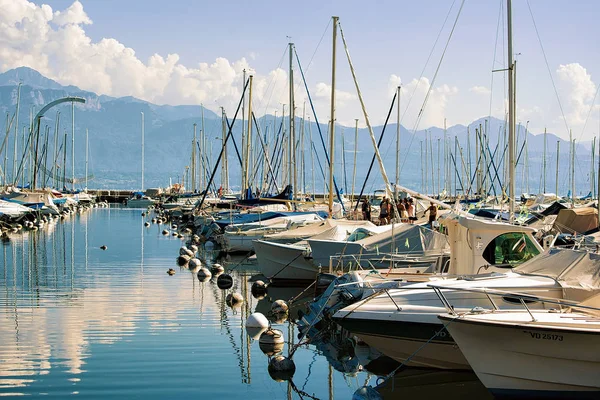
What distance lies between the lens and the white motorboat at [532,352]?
44.7 ft

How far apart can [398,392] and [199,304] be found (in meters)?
11.8

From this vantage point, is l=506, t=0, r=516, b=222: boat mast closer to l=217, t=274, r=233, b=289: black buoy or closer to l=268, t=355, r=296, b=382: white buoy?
l=268, t=355, r=296, b=382: white buoy

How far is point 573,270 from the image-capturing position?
1675 cm

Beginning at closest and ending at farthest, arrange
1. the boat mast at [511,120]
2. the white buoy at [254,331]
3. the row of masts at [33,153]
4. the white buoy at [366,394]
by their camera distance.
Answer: the white buoy at [366,394], the white buoy at [254,331], the boat mast at [511,120], the row of masts at [33,153]

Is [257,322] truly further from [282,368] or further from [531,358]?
[531,358]

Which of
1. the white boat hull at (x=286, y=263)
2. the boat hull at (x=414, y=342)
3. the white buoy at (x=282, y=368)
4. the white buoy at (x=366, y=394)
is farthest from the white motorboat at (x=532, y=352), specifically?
the white boat hull at (x=286, y=263)

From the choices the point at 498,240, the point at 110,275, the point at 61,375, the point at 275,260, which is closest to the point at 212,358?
the point at 61,375

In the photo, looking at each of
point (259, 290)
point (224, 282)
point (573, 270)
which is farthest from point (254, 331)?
point (224, 282)

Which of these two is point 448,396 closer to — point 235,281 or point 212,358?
point 212,358

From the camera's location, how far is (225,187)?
94.4 meters

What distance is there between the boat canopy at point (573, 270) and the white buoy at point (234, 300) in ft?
36.7

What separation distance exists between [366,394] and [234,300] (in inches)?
474

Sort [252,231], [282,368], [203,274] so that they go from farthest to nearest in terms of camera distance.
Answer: [252,231] < [203,274] < [282,368]

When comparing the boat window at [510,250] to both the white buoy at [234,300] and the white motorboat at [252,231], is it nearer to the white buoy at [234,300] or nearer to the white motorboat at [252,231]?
the white buoy at [234,300]
